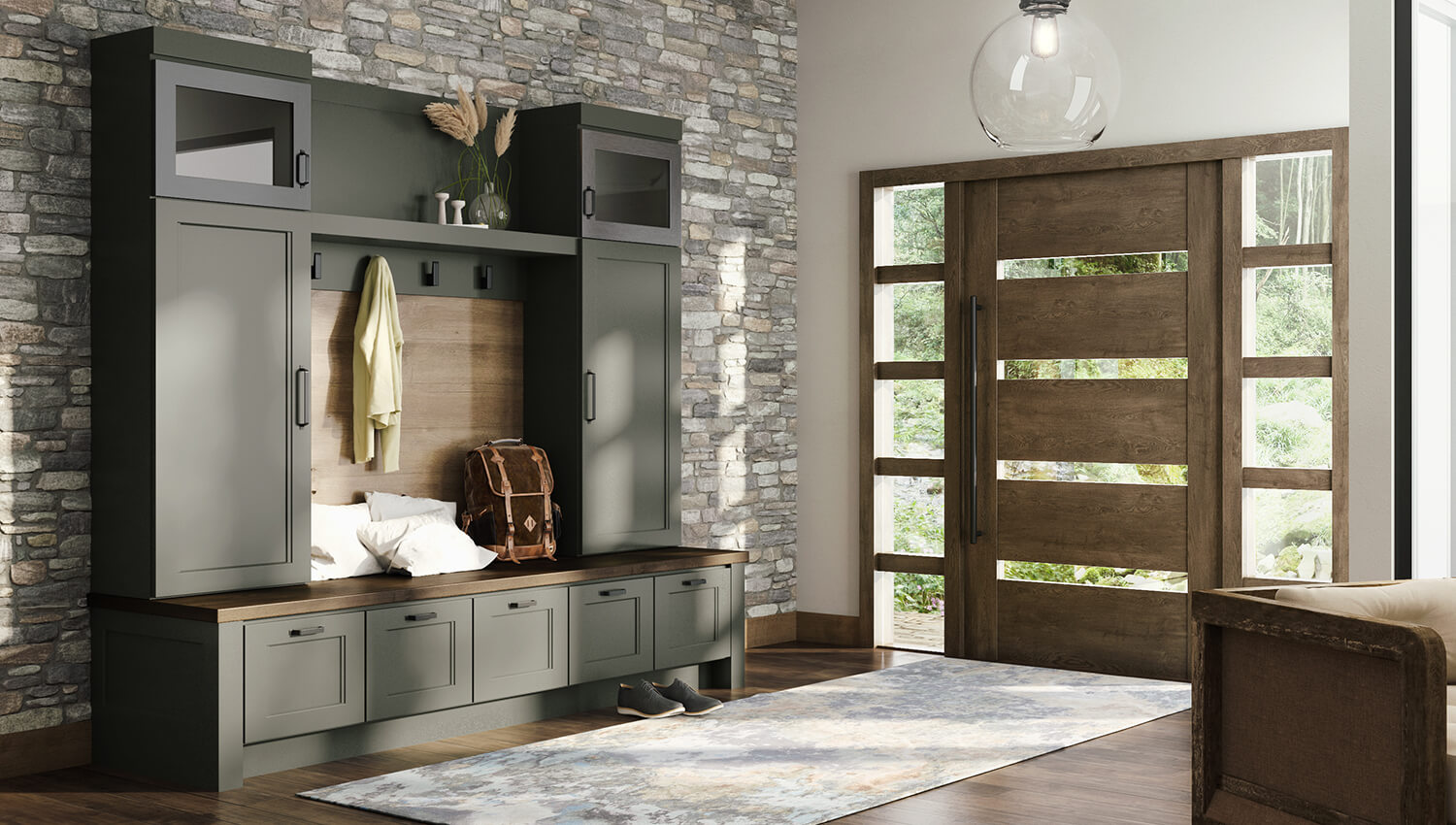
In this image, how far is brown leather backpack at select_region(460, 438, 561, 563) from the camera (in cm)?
576

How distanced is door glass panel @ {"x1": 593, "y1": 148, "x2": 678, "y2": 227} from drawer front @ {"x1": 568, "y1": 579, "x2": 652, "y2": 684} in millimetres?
1558

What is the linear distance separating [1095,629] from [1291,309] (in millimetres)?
1697

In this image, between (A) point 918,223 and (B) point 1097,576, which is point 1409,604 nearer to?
(B) point 1097,576

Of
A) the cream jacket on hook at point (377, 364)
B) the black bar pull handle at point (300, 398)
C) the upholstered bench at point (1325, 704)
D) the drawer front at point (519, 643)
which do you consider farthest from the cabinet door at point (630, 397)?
the upholstered bench at point (1325, 704)

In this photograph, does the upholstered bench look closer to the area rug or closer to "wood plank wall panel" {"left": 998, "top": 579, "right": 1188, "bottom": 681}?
the area rug

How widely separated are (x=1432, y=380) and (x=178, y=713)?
4.16 m

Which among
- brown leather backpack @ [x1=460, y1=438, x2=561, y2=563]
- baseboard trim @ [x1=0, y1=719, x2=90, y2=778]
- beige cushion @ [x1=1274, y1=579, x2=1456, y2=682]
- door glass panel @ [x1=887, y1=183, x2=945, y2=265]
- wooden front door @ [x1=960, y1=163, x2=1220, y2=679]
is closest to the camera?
beige cushion @ [x1=1274, y1=579, x2=1456, y2=682]

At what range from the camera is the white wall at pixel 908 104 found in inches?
246

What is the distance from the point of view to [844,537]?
7633 millimetres

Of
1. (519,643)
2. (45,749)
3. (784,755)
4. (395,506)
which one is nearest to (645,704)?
(519,643)

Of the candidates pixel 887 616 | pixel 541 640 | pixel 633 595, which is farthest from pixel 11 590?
pixel 887 616

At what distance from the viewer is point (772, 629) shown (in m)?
7.57

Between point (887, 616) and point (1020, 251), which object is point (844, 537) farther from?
point (1020, 251)

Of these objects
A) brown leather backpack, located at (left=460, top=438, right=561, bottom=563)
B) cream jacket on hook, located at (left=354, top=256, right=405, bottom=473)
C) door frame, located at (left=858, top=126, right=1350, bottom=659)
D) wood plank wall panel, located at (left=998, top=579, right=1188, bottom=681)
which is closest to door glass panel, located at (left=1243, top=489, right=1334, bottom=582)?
door frame, located at (left=858, top=126, right=1350, bottom=659)
